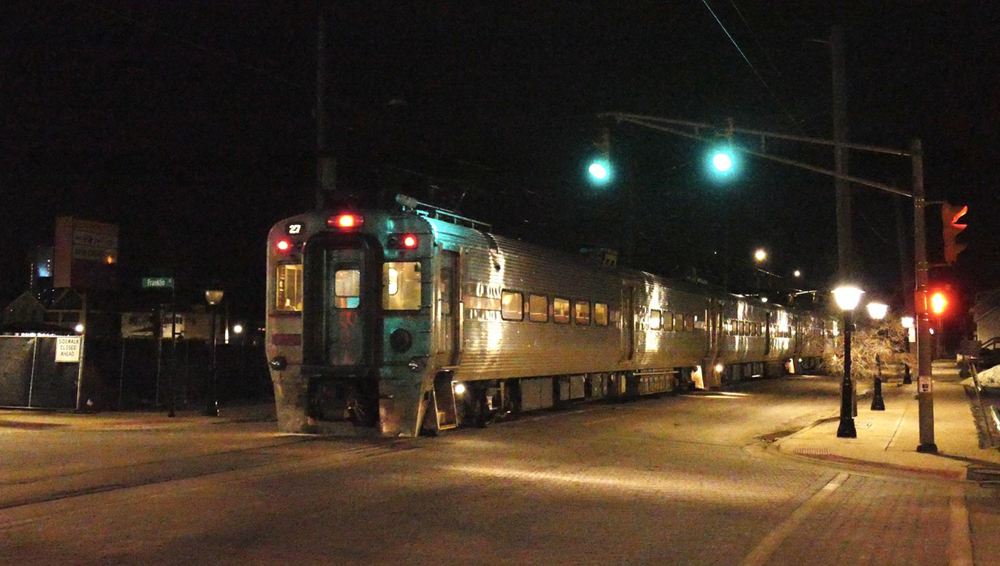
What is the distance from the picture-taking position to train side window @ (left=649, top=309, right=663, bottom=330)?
27.1 metres

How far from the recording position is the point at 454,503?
32.2 ft

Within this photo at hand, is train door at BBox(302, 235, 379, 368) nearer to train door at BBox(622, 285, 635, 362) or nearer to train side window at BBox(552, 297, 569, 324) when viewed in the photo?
train side window at BBox(552, 297, 569, 324)

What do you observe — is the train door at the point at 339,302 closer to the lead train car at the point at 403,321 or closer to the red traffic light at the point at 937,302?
the lead train car at the point at 403,321

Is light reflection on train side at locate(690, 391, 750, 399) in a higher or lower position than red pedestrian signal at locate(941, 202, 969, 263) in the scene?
lower

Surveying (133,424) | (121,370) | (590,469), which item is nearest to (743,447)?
(590,469)

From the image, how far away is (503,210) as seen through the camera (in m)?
42.7

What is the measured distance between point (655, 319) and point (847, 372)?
9.83m

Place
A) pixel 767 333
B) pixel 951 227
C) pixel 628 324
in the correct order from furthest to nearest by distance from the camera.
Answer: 1. pixel 767 333
2. pixel 628 324
3. pixel 951 227

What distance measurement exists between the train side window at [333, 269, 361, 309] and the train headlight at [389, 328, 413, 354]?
894 mm

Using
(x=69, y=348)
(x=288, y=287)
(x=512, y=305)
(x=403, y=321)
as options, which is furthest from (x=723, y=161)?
(x=69, y=348)

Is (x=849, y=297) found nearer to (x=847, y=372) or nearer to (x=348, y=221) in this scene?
(x=847, y=372)

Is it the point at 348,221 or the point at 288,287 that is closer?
the point at 348,221

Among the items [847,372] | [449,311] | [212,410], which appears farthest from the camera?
[212,410]

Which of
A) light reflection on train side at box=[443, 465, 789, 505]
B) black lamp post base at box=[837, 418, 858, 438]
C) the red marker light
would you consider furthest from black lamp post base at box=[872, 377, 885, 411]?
the red marker light
